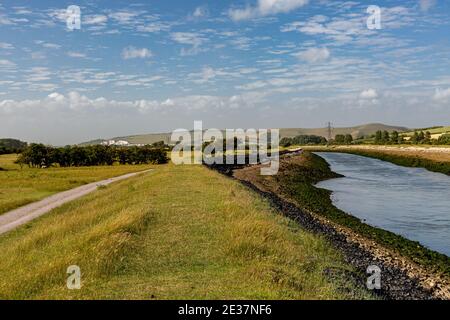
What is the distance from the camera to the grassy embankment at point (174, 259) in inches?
409

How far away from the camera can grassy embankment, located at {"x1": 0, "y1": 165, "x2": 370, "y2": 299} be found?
10.4 m

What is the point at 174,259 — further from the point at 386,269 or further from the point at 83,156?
the point at 83,156

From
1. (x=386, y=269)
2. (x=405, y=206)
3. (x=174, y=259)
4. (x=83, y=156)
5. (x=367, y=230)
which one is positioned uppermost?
(x=174, y=259)

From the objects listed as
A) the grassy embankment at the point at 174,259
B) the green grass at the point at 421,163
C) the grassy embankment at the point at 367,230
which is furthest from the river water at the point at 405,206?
the green grass at the point at 421,163

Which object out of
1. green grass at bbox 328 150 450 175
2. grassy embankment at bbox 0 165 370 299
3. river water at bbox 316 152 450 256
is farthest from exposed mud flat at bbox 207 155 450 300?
green grass at bbox 328 150 450 175

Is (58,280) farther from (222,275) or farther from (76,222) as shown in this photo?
(76,222)

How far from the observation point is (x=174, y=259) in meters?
13.1

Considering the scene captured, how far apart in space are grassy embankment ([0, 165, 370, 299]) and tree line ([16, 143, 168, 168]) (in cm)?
7533

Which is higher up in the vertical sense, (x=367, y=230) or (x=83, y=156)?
(x=83, y=156)

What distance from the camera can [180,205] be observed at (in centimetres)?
2319

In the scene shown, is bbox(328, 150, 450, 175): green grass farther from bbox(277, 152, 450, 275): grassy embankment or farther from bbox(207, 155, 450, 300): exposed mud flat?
bbox(207, 155, 450, 300): exposed mud flat

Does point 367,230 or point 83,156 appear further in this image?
point 83,156

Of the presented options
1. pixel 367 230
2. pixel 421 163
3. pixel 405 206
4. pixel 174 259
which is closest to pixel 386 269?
pixel 174 259

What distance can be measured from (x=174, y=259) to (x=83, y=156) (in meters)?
87.3
